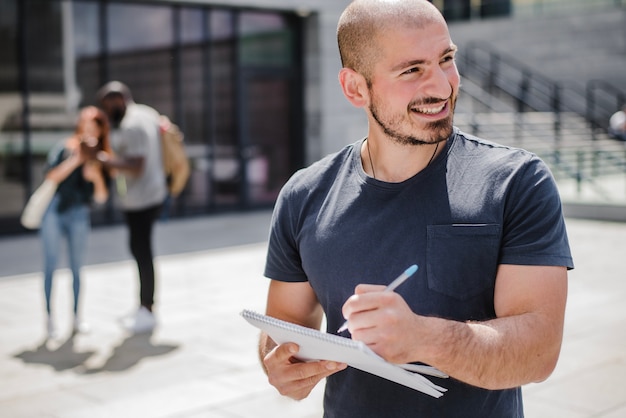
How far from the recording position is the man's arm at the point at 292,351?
1.75 metres

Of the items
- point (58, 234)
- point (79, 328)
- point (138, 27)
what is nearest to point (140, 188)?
point (58, 234)

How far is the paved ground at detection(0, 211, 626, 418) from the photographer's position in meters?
4.90

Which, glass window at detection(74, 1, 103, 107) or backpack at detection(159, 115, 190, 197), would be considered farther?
glass window at detection(74, 1, 103, 107)

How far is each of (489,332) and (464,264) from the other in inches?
7.3

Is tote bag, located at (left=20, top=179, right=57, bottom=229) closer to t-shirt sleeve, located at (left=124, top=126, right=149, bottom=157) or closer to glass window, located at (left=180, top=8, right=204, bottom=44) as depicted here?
t-shirt sleeve, located at (left=124, top=126, right=149, bottom=157)

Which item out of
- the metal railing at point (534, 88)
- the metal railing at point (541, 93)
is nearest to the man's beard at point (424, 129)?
the metal railing at point (541, 93)

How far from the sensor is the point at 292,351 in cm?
174

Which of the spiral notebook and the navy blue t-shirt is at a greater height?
the navy blue t-shirt

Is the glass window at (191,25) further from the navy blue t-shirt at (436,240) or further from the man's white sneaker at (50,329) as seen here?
the navy blue t-shirt at (436,240)

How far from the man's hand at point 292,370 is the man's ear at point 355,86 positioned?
2.00 feet

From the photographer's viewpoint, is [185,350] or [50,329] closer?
[185,350]

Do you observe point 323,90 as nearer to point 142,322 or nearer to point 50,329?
point 142,322

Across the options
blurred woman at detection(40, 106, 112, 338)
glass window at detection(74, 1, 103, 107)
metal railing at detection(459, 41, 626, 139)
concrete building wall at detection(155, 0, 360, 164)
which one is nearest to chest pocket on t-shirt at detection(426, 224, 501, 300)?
blurred woman at detection(40, 106, 112, 338)

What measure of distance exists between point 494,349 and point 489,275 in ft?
0.66
